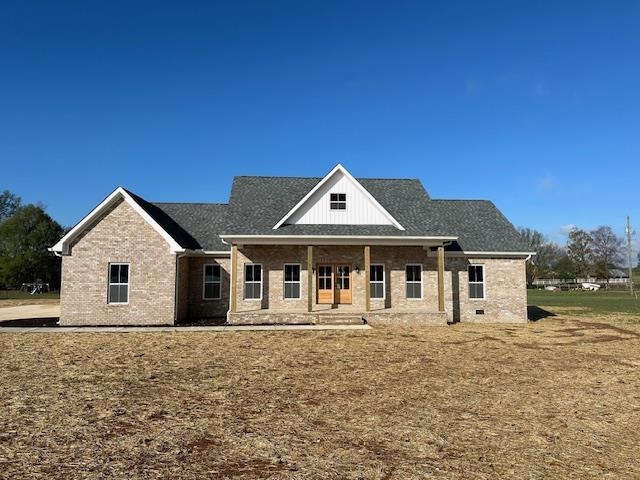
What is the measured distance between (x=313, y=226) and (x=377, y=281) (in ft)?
13.1

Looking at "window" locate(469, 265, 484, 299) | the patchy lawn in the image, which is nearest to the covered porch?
"window" locate(469, 265, 484, 299)

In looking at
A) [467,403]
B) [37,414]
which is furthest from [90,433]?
[467,403]

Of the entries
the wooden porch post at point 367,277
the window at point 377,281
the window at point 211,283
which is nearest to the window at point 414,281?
the window at point 377,281

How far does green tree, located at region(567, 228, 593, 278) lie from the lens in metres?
83.4

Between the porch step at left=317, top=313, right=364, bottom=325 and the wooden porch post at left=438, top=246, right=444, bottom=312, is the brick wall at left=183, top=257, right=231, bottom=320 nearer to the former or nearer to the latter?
the porch step at left=317, top=313, right=364, bottom=325

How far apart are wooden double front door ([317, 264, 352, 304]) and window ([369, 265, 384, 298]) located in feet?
3.38

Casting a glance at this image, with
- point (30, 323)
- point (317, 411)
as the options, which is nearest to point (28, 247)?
point (30, 323)

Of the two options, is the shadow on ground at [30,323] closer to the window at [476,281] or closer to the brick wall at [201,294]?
the brick wall at [201,294]

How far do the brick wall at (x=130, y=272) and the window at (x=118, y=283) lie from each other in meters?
0.17

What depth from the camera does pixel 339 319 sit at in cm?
1831

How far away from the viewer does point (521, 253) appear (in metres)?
21.2

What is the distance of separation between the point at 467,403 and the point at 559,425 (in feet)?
4.78

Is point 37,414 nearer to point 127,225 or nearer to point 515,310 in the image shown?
point 127,225

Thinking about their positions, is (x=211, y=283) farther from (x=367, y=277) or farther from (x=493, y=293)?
(x=493, y=293)
